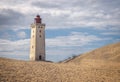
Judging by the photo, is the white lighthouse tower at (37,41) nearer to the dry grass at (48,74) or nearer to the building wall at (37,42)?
the building wall at (37,42)

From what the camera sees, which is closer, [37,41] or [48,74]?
[48,74]

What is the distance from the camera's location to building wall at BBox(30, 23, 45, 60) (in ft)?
139

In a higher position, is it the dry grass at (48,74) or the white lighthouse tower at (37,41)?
the white lighthouse tower at (37,41)

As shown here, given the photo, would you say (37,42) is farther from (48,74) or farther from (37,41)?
(48,74)

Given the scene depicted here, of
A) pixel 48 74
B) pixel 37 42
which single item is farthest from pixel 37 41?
pixel 48 74

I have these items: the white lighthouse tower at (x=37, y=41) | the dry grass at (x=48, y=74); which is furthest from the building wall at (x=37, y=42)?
the dry grass at (x=48, y=74)

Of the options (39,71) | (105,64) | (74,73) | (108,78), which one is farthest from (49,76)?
(105,64)

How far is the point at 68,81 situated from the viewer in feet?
77.6

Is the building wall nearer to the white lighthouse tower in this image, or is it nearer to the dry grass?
the white lighthouse tower

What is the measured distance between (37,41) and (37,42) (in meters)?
0.20

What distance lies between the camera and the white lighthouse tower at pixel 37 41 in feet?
139

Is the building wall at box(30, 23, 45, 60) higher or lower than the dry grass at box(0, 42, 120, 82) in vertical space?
higher

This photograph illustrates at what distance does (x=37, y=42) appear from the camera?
140 feet

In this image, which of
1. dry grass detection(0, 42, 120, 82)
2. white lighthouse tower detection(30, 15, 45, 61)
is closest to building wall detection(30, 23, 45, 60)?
white lighthouse tower detection(30, 15, 45, 61)
